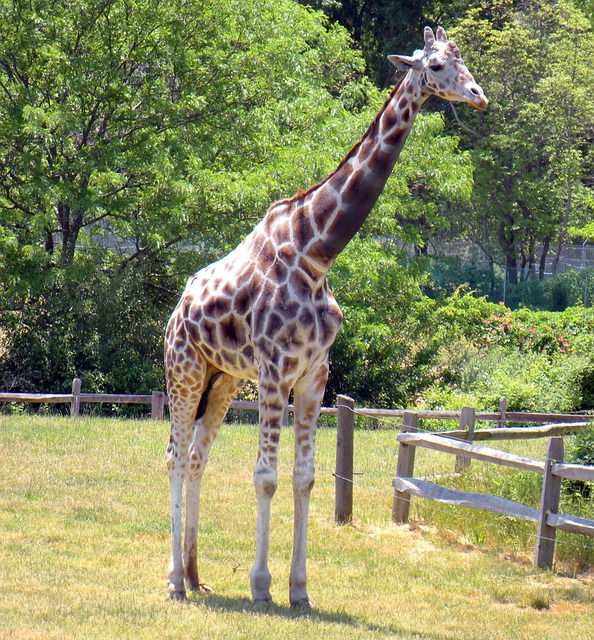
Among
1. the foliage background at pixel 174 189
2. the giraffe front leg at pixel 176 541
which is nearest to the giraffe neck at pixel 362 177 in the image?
the giraffe front leg at pixel 176 541

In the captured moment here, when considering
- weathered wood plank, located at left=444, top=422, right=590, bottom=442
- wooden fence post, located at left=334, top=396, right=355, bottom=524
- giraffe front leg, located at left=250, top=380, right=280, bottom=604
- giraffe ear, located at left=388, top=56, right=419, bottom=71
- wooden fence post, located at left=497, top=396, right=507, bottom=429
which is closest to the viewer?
giraffe ear, located at left=388, top=56, right=419, bottom=71

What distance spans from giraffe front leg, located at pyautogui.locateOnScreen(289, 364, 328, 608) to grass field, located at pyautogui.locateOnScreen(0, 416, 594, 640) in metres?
0.22

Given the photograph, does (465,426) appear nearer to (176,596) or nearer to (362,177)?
(176,596)

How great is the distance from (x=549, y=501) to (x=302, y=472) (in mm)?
2973

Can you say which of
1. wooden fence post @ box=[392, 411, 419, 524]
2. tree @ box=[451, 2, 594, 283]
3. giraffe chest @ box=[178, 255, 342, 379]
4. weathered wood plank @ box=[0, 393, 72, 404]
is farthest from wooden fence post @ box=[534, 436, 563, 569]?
tree @ box=[451, 2, 594, 283]

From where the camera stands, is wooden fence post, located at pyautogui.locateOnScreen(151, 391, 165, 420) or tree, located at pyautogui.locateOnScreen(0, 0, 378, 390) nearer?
wooden fence post, located at pyautogui.locateOnScreen(151, 391, 165, 420)

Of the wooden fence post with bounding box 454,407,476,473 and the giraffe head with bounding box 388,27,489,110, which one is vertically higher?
the giraffe head with bounding box 388,27,489,110

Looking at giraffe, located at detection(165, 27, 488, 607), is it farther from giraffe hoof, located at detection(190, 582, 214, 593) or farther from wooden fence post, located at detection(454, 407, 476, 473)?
wooden fence post, located at detection(454, 407, 476, 473)

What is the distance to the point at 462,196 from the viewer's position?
21.0m

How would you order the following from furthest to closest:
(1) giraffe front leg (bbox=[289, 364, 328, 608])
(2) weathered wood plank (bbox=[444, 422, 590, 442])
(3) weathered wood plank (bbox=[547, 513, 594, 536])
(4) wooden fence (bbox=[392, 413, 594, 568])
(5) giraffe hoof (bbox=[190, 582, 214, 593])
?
(2) weathered wood plank (bbox=[444, 422, 590, 442]), (4) wooden fence (bbox=[392, 413, 594, 568]), (3) weathered wood plank (bbox=[547, 513, 594, 536]), (5) giraffe hoof (bbox=[190, 582, 214, 593]), (1) giraffe front leg (bbox=[289, 364, 328, 608])

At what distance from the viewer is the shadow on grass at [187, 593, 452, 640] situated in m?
7.31

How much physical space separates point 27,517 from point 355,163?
18.6ft

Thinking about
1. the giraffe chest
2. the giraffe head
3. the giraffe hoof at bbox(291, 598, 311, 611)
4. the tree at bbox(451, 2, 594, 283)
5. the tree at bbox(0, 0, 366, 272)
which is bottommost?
the giraffe hoof at bbox(291, 598, 311, 611)

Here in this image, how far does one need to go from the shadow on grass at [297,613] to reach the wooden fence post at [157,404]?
10.2 meters
